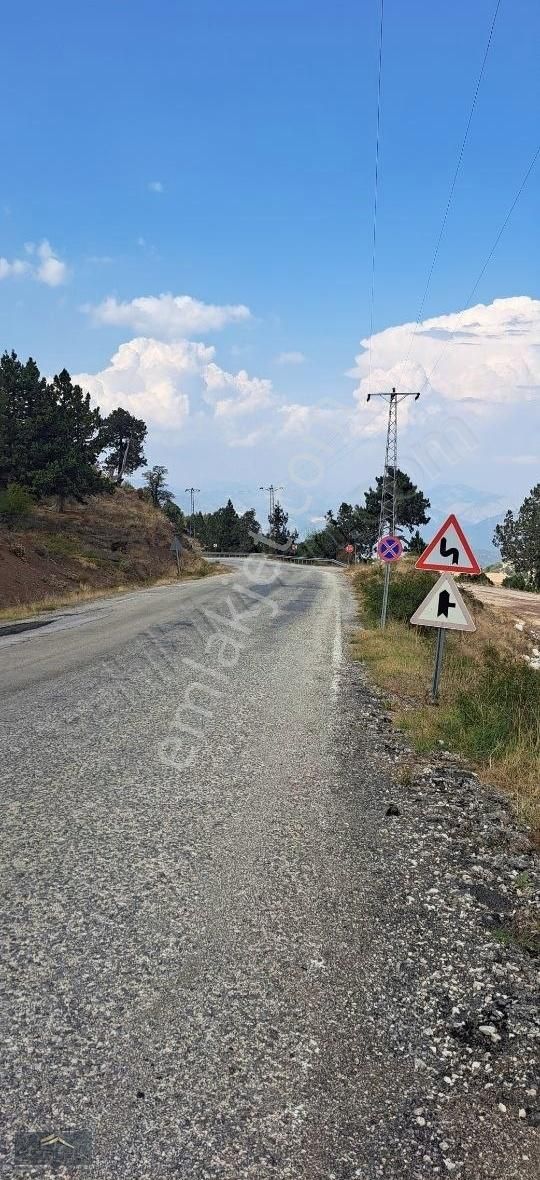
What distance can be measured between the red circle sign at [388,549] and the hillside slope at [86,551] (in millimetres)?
12240

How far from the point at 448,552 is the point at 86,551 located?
31.8 meters

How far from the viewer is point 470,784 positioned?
555cm

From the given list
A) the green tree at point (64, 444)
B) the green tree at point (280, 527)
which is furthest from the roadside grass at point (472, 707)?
the green tree at point (280, 527)

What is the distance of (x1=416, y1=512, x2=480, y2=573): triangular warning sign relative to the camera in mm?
7871

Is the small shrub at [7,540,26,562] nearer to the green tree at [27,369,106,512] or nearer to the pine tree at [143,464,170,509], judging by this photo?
the green tree at [27,369,106,512]

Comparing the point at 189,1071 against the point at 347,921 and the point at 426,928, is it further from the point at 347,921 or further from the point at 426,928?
the point at 426,928

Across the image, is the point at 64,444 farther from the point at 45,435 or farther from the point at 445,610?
the point at 445,610

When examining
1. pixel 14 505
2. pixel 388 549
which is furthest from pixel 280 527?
pixel 388 549

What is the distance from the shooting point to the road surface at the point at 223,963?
2.08m

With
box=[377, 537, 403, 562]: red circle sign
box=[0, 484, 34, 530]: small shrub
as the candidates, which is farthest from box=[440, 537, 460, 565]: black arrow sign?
box=[0, 484, 34, 530]: small shrub

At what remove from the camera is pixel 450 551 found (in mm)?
7973

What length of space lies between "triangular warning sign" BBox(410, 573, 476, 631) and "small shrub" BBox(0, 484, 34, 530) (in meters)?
30.9

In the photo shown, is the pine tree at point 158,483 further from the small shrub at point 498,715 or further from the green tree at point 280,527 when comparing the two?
the small shrub at point 498,715

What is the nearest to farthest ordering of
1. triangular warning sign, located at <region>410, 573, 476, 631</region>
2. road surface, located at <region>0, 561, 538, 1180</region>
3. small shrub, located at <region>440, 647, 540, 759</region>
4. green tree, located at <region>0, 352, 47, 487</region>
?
1. road surface, located at <region>0, 561, 538, 1180</region>
2. small shrub, located at <region>440, 647, 540, 759</region>
3. triangular warning sign, located at <region>410, 573, 476, 631</region>
4. green tree, located at <region>0, 352, 47, 487</region>
